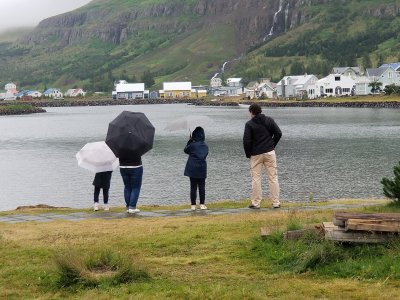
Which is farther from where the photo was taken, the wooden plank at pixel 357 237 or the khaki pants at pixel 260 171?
the khaki pants at pixel 260 171

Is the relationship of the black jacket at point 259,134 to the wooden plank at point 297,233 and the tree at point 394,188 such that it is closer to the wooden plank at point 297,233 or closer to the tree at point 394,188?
the tree at point 394,188

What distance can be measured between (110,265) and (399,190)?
249 inches

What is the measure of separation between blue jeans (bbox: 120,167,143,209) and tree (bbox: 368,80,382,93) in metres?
143

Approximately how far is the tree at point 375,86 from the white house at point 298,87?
20292 mm

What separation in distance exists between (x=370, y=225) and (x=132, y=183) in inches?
298

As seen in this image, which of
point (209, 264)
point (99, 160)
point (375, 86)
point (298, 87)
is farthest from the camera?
point (298, 87)

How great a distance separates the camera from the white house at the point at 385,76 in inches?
6043

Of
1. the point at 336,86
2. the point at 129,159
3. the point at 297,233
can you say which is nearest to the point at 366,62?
the point at 336,86

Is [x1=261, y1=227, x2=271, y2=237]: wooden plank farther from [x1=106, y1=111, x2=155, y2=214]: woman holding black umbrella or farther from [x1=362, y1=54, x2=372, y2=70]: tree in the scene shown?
[x1=362, y1=54, x2=372, y2=70]: tree

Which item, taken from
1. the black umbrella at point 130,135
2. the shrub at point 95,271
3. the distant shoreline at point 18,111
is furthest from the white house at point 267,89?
the shrub at point 95,271

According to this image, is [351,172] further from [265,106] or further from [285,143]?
[265,106]

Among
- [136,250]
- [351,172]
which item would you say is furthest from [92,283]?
[351,172]

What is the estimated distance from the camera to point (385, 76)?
155 meters

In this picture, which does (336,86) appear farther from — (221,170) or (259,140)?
(259,140)
